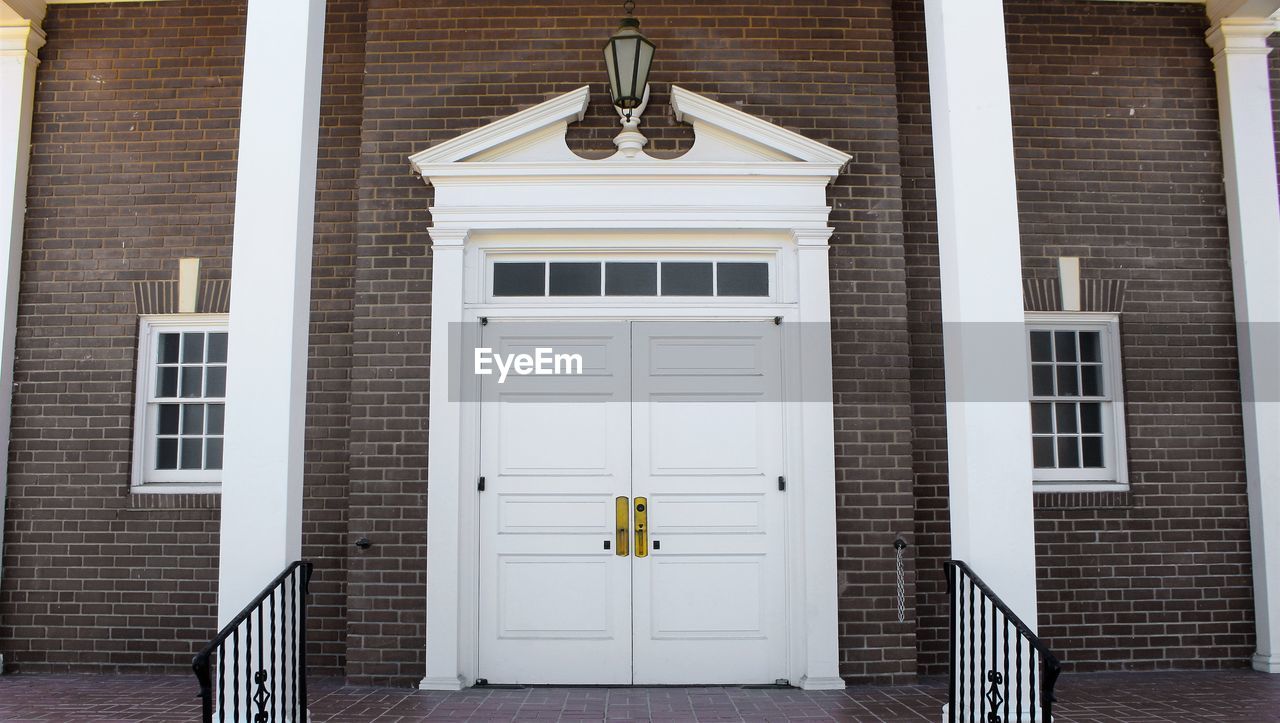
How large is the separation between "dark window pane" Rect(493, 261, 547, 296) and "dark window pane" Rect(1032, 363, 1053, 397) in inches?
140

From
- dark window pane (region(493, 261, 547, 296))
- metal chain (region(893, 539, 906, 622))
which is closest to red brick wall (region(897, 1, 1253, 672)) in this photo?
metal chain (region(893, 539, 906, 622))

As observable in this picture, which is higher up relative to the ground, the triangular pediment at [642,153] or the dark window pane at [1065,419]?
the triangular pediment at [642,153]

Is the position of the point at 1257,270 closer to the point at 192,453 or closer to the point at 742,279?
the point at 742,279

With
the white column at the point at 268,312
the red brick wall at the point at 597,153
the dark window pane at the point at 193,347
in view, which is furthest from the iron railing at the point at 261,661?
the dark window pane at the point at 193,347

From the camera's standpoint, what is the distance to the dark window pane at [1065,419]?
6.80m

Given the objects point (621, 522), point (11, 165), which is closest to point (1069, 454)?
point (621, 522)

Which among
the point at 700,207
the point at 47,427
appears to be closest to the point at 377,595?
the point at 47,427

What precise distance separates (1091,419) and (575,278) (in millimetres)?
3832

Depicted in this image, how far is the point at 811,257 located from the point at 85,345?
5.09 meters

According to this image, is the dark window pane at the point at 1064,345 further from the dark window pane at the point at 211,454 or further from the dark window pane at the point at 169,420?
the dark window pane at the point at 169,420

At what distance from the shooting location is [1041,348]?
684 cm

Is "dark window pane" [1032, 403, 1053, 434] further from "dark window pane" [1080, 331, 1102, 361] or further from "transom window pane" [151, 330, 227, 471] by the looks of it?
"transom window pane" [151, 330, 227, 471]

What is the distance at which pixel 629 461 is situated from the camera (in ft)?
20.4

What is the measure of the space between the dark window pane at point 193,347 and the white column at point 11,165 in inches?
46.8
